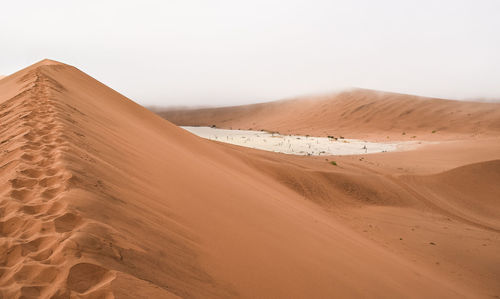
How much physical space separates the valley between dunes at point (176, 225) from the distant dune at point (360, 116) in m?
14.6

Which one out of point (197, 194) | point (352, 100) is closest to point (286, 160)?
point (197, 194)

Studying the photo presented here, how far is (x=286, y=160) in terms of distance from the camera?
895 centimetres

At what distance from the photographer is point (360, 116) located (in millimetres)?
26016

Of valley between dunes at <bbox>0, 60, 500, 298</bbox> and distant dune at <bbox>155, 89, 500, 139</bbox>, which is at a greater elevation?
distant dune at <bbox>155, 89, 500, 139</bbox>

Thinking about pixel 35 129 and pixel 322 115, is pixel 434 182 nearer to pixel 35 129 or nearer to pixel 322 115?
pixel 35 129

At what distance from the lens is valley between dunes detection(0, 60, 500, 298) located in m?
1.69

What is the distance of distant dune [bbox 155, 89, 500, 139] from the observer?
21609mm

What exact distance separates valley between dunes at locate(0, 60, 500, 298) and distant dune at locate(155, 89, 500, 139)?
14591mm

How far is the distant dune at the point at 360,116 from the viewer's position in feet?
70.9

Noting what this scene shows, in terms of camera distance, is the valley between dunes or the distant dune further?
the distant dune

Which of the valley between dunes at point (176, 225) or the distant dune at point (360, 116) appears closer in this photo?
the valley between dunes at point (176, 225)

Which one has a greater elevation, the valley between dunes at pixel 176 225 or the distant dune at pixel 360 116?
the distant dune at pixel 360 116

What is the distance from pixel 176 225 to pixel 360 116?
25.4 metres

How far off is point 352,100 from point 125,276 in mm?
29725
